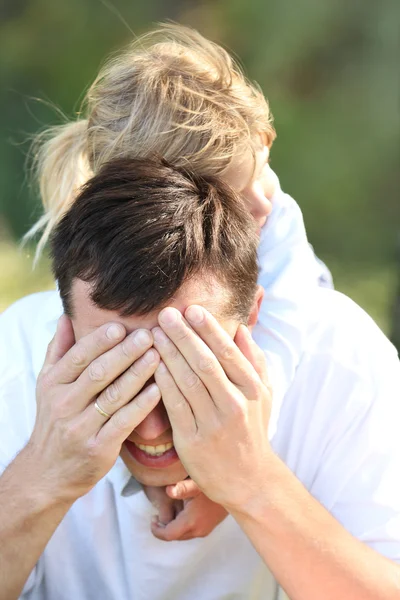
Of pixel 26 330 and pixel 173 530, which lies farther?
pixel 26 330

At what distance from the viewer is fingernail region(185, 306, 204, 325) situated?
5.49 feet

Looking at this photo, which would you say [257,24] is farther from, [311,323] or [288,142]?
[311,323]

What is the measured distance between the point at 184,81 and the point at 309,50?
459 cm

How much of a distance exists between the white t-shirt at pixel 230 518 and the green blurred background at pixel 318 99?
4.13 meters

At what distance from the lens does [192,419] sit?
1736 mm

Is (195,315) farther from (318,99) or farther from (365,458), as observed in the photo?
(318,99)

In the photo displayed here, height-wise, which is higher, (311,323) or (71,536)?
(311,323)

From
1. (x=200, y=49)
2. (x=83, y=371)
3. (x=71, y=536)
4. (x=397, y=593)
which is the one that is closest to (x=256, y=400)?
(x=83, y=371)

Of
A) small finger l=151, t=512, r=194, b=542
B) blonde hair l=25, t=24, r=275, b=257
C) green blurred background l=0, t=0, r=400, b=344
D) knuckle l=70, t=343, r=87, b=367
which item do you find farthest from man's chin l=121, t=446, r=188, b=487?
green blurred background l=0, t=0, r=400, b=344

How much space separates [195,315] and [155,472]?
0.48 metres

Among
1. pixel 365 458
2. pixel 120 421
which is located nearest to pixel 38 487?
pixel 120 421

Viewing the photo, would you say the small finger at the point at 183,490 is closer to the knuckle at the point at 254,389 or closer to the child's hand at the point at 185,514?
the child's hand at the point at 185,514

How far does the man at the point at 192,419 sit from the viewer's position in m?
1.71

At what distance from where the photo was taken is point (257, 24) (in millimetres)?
6508
